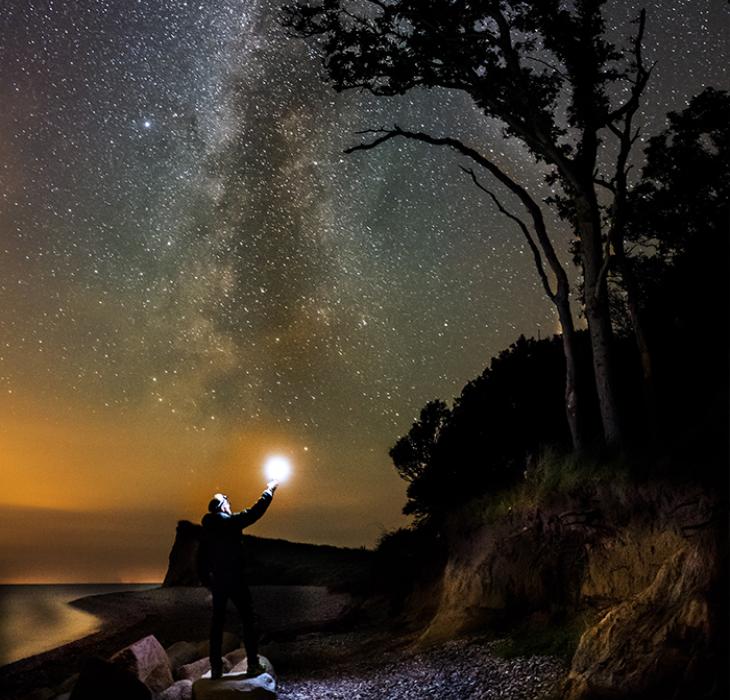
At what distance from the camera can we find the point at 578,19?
52.4ft

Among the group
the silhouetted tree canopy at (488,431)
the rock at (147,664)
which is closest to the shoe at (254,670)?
the rock at (147,664)

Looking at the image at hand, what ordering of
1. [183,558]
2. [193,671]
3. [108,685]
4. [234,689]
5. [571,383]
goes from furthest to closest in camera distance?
[183,558] → [571,383] → [193,671] → [108,685] → [234,689]

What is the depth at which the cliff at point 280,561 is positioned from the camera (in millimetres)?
55562

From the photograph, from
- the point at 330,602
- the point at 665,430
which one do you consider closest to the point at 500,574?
the point at 665,430

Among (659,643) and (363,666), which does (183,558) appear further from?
(659,643)

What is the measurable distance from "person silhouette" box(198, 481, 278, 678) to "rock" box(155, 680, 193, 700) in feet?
1.69

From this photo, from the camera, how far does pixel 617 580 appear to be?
9.89 meters

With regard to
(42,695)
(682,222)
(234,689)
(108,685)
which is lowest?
(42,695)

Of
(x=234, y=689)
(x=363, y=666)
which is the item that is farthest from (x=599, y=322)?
(x=234, y=689)

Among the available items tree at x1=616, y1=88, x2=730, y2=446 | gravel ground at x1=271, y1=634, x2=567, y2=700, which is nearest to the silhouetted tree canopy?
tree at x1=616, y1=88, x2=730, y2=446

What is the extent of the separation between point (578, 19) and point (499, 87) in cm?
287

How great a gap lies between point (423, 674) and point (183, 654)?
5.95 metres

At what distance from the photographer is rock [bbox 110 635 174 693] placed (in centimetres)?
993

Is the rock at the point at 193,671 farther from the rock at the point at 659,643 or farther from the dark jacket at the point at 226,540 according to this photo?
the rock at the point at 659,643
